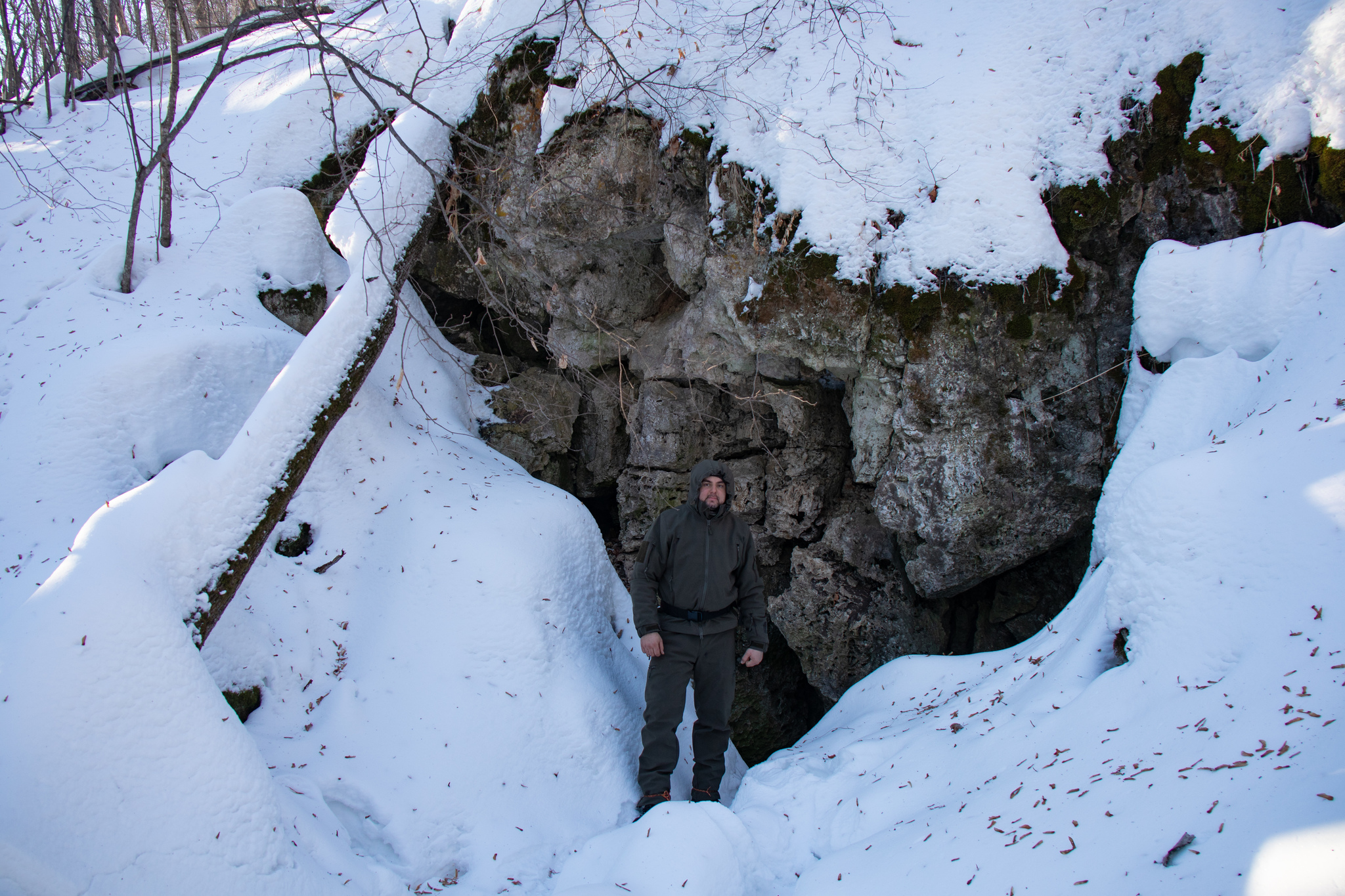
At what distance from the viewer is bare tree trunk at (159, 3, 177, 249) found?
17.0 feet

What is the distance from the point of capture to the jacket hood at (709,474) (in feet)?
13.7

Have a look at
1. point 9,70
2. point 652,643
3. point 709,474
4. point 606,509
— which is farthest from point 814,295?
point 9,70

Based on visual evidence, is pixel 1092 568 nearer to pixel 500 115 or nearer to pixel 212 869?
pixel 212 869

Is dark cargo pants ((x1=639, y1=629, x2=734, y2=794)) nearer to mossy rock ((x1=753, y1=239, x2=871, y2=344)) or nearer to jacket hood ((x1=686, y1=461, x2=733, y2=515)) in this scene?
jacket hood ((x1=686, y1=461, x2=733, y2=515))

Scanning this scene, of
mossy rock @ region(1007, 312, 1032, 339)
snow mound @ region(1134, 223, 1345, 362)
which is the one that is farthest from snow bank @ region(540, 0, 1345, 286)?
snow mound @ region(1134, 223, 1345, 362)

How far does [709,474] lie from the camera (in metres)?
4.18

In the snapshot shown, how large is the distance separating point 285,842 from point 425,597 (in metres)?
1.57

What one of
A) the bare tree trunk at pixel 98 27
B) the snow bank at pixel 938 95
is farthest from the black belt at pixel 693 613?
the bare tree trunk at pixel 98 27

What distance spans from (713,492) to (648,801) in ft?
5.73

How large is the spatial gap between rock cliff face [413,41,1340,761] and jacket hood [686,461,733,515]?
1077 millimetres

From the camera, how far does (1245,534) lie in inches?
113

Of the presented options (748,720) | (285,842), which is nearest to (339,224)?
(285,842)

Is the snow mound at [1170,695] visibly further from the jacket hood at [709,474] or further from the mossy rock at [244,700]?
the mossy rock at [244,700]

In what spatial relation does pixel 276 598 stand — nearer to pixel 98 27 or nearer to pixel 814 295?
pixel 814 295
